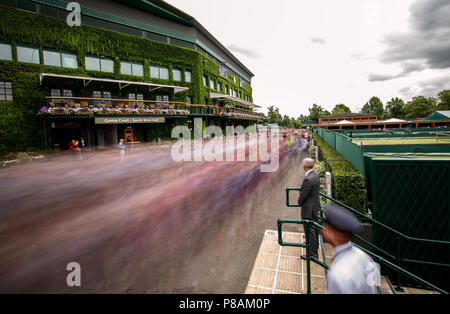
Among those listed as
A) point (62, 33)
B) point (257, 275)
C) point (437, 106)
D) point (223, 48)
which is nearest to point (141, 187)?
point (257, 275)

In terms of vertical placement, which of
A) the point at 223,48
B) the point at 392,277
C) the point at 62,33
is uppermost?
the point at 223,48

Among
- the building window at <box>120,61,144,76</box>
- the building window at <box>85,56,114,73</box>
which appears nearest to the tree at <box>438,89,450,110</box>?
the building window at <box>120,61,144,76</box>

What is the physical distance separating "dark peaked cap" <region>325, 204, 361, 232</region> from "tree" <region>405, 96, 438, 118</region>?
130370mm

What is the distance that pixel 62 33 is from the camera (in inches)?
887

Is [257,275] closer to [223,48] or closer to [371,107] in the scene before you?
[223,48]

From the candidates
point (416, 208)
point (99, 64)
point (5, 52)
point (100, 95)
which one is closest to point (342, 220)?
point (416, 208)

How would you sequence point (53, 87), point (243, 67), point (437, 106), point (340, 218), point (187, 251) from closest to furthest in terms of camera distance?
point (340, 218), point (187, 251), point (53, 87), point (243, 67), point (437, 106)

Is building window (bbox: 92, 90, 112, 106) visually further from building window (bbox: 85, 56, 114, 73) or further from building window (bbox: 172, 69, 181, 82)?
building window (bbox: 172, 69, 181, 82)

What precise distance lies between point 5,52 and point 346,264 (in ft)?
94.4

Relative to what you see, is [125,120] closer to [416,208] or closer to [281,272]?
[281,272]

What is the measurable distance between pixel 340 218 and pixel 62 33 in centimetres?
2999

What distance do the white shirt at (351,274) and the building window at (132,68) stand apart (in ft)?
103

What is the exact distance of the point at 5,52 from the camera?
19547 millimetres

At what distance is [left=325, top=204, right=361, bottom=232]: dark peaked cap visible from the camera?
1.97 metres
